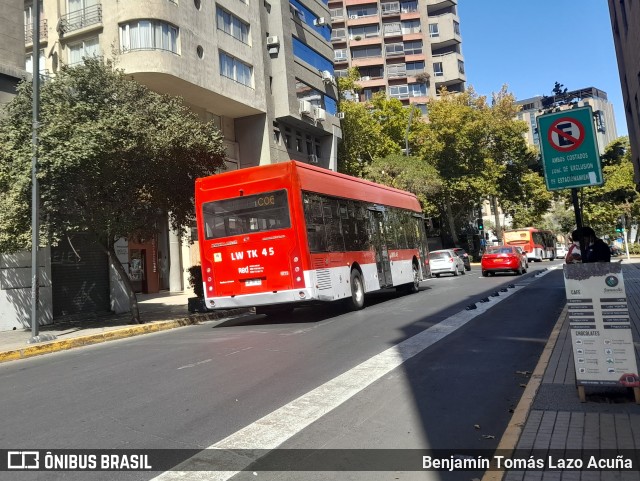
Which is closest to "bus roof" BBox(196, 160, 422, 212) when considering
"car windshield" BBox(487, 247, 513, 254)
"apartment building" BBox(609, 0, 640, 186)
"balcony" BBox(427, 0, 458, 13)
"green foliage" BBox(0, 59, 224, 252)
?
"green foliage" BBox(0, 59, 224, 252)

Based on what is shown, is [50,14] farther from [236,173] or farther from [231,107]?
[236,173]

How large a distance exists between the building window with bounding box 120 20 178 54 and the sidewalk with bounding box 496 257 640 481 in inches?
910

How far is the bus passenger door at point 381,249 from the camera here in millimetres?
15883

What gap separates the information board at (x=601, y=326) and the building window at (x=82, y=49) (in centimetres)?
2558

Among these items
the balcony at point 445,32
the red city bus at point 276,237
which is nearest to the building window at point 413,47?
the balcony at point 445,32

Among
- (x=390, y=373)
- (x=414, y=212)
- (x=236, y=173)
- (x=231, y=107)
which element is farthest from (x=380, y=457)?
(x=231, y=107)

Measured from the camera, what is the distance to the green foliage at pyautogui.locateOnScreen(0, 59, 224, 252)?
39.6ft

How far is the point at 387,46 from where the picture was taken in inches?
2623

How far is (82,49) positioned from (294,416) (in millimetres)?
25686

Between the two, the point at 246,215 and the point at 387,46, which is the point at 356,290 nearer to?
the point at 246,215

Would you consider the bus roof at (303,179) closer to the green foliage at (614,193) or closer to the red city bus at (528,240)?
the red city bus at (528,240)

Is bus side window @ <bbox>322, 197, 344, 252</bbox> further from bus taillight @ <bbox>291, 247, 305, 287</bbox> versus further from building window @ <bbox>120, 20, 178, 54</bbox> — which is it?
building window @ <bbox>120, 20, 178, 54</bbox>

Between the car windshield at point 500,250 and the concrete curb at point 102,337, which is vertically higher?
the car windshield at point 500,250

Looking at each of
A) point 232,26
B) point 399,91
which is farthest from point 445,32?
point 232,26
